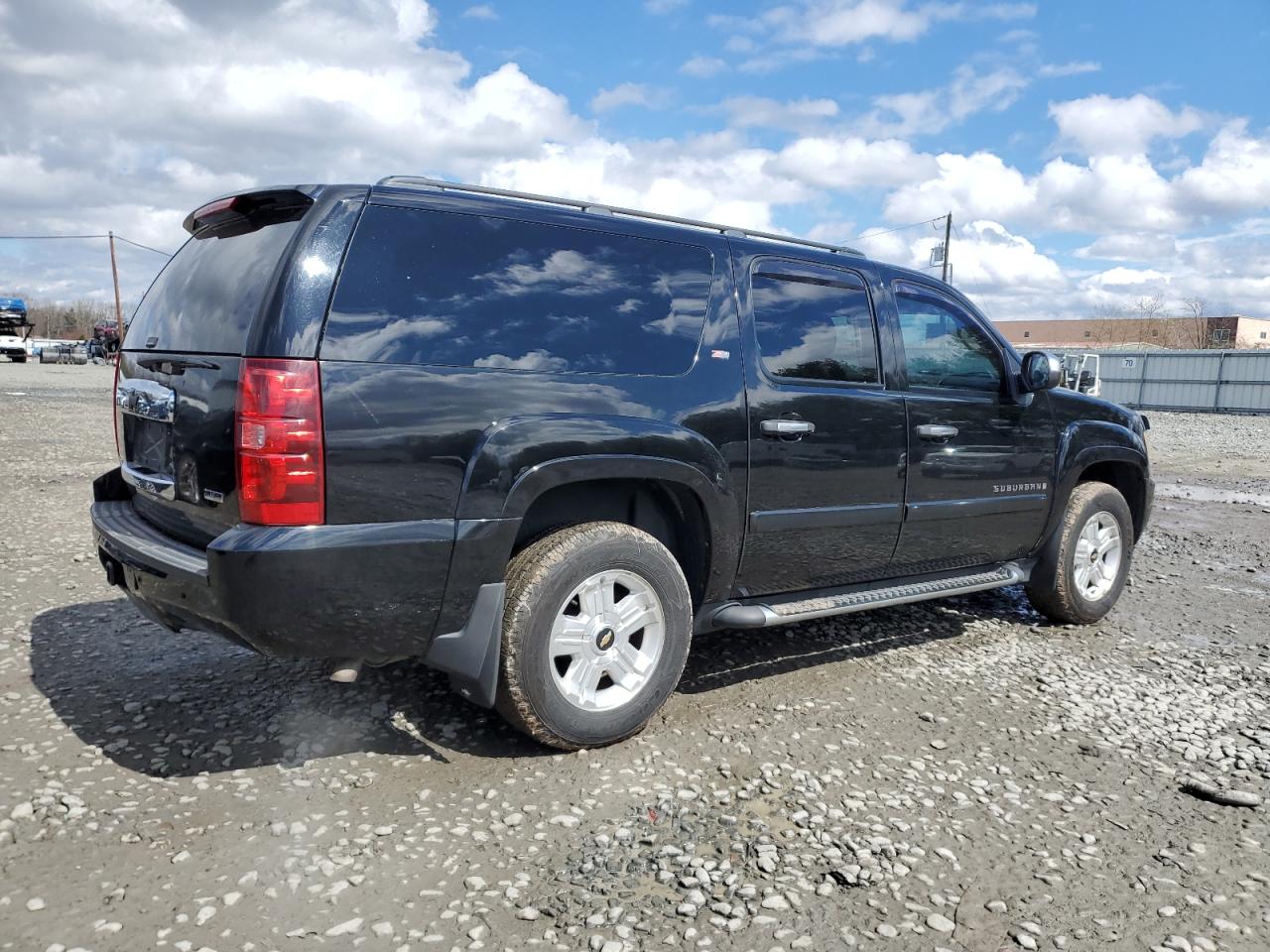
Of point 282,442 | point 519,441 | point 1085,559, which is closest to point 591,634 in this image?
point 519,441

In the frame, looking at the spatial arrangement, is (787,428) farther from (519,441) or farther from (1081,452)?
(1081,452)

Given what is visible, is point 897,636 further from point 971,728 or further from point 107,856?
point 107,856

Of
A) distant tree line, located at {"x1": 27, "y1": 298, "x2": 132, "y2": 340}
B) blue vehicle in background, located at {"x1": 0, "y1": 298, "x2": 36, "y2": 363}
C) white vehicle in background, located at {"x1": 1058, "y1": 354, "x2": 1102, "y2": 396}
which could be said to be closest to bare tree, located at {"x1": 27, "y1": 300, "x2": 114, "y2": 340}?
distant tree line, located at {"x1": 27, "y1": 298, "x2": 132, "y2": 340}

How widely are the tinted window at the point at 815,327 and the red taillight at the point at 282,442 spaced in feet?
5.94

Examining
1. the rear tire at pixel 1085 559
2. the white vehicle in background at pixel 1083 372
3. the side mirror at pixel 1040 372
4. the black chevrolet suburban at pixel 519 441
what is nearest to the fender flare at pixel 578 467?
the black chevrolet suburban at pixel 519 441

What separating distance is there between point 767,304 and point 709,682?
1.68 m

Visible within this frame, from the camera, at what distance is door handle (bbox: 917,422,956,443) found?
421 centimetres

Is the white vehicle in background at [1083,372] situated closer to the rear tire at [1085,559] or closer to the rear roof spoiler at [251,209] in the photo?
the rear tire at [1085,559]

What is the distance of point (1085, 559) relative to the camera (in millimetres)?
5203

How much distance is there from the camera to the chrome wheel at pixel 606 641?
3252 millimetres

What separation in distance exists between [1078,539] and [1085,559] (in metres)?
0.21

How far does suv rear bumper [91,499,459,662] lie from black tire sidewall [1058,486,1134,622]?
3.64 meters

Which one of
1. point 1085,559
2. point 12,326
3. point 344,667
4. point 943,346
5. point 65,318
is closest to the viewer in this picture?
point 344,667

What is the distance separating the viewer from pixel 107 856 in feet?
8.53
